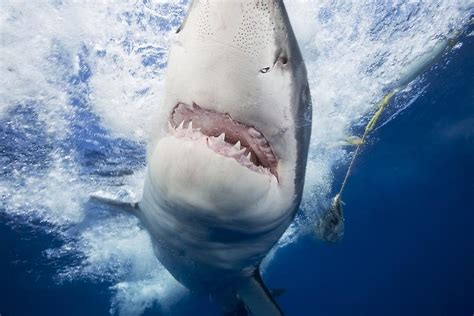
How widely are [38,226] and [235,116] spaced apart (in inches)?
590

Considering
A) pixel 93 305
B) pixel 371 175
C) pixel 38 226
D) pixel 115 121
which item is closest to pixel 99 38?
pixel 115 121

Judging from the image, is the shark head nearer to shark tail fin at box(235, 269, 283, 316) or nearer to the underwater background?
the underwater background

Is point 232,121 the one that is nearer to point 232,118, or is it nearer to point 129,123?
point 232,118

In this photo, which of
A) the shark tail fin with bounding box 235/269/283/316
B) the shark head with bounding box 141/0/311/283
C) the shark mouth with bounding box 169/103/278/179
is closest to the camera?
the shark head with bounding box 141/0/311/283

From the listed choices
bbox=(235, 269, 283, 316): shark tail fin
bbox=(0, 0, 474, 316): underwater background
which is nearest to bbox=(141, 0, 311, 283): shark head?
bbox=(0, 0, 474, 316): underwater background

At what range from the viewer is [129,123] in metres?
8.72

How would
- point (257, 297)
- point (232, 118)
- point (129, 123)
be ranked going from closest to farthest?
point (232, 118), point (257, 297), point (129, 123)

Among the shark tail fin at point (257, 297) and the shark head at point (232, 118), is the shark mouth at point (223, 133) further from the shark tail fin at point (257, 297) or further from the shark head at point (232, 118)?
the shark tail fin at point (257, 297)

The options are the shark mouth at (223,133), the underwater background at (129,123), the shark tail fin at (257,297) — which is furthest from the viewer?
the underwater background at (129,123)

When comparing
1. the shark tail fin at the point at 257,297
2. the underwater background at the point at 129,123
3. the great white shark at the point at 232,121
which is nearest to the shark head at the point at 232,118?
the great white shark at the point at 232,121

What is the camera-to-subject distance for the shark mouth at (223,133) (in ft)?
7.04

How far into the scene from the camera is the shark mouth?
84.5 inches

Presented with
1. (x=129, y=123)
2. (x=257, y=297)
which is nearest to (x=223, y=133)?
(x=257, y=297)

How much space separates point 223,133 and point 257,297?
137 inches
